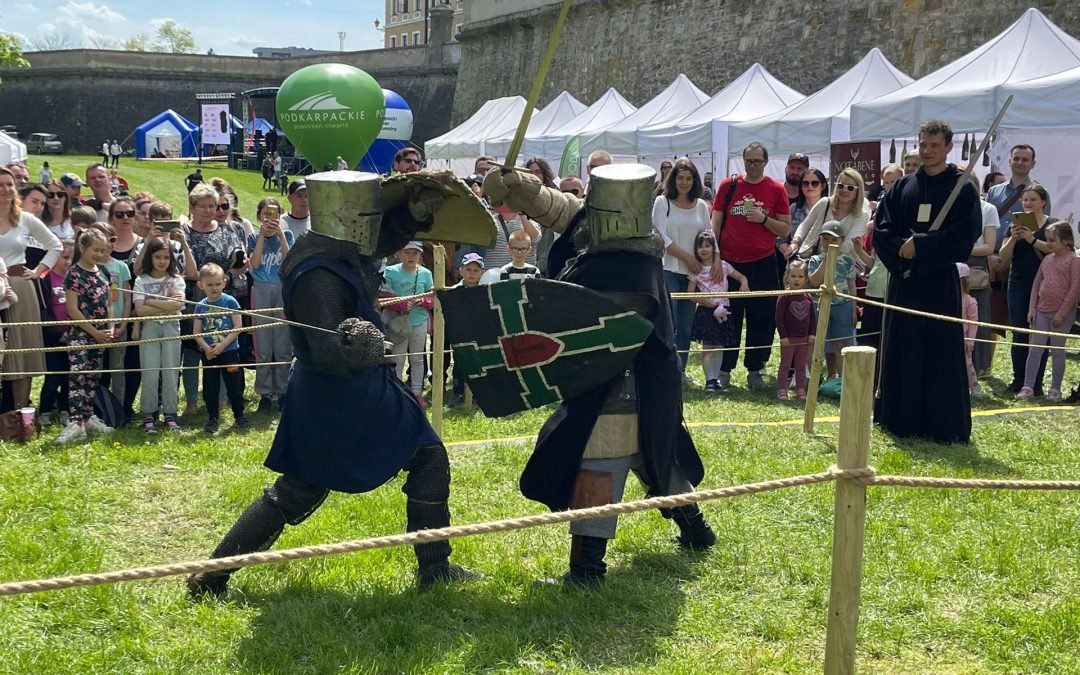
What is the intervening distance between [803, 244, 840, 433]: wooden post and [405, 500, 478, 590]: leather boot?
2985 millimetres

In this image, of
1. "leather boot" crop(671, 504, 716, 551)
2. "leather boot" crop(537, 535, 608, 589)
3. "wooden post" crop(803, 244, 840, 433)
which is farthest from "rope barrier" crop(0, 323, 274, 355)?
"wooden post" crop(803, 244, 840, 433)

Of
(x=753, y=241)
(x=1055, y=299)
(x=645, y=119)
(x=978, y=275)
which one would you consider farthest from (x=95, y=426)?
(x=645, y=119)

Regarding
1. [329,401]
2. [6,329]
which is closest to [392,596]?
[329,401]

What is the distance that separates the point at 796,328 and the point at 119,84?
136 feet

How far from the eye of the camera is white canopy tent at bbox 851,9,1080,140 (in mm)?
10500

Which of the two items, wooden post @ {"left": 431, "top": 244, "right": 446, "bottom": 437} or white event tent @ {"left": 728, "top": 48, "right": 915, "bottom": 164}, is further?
white event tent @ {"left": 728, "top": 48, "right": 915, "bottom": 164}

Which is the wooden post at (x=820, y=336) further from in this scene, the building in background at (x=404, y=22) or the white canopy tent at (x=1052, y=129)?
the building in background at (x=404, y=22)

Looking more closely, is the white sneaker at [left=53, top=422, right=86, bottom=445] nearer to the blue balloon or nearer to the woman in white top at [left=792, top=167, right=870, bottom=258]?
the woman in white top at [left=792, top=167, right=870, bottom=258]

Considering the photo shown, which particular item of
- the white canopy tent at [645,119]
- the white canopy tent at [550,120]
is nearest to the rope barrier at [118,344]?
the white canopy tent at [645,119]

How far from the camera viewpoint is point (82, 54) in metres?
42.5

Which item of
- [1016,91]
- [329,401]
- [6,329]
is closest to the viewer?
[329,401]

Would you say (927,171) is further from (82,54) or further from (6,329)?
(82,54)

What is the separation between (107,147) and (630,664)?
108 feet

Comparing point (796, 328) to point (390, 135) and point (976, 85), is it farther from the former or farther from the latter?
point (390, 135)
